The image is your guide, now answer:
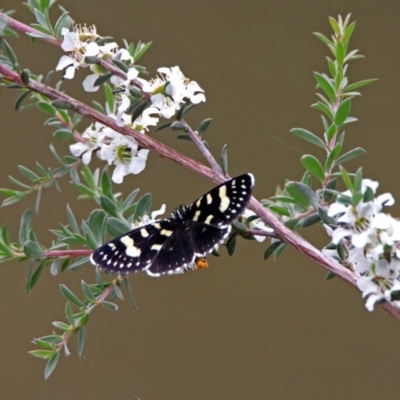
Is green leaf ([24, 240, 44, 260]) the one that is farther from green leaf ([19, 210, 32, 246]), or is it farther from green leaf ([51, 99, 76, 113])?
green leaf ([51, 99, 76, 113])

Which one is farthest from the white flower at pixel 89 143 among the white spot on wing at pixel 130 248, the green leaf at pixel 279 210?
the green leaf at pixel 279 210

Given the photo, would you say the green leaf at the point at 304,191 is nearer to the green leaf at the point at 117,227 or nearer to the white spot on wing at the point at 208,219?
the white spot on wing at the point at 208,219

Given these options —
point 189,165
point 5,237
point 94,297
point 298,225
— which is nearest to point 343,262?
point 298,225

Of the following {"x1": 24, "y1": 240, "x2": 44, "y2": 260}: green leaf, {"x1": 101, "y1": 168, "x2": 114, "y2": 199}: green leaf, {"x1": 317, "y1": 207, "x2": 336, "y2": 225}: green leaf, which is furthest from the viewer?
{"x1": 101, "y1": 168, "x2": 114, "y2": 199}: green leaf

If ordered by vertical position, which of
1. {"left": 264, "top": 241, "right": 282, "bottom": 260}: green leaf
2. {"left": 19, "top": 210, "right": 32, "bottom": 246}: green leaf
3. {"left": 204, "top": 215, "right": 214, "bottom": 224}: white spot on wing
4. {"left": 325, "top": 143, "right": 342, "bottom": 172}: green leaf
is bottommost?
{"left": 19, "top": 210, "right": 32, "bottom": 246}: green leaf

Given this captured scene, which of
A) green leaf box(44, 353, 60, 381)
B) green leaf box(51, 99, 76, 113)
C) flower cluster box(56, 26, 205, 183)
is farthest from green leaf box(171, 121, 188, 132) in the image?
green leaf box(44, 353, 60, 381)

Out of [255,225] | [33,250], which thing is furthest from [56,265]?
[255,225]

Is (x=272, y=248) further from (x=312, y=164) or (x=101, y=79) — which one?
(x=101, y=79)
